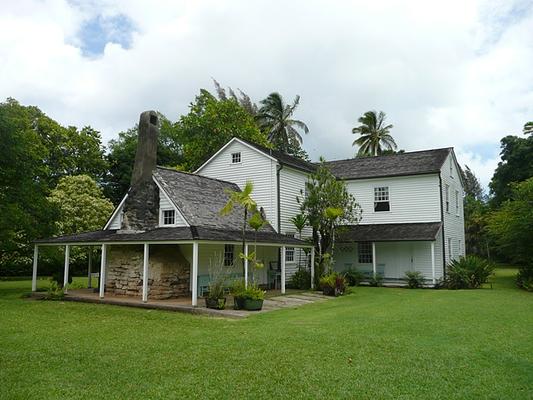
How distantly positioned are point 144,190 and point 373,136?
3441 centimetres

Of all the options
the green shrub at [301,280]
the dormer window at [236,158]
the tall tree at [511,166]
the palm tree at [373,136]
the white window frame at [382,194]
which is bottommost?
the green shrub at [301,280]

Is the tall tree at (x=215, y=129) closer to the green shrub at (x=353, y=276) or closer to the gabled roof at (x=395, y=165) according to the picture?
the gabled roof at (x=395, y=165)

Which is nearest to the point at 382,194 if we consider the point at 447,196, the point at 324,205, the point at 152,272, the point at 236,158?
the point at 447,196

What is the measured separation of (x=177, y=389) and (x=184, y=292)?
1176 centimetres

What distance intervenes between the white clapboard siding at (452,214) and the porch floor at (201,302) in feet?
31.4

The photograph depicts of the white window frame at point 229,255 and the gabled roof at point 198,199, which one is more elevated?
the gabled roof at point 198,199

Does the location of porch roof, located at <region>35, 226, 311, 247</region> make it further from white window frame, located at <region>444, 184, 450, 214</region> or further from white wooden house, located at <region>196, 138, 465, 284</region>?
white window frame, located at <region>444, 184, 450, 214</region>

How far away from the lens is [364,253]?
24.9m

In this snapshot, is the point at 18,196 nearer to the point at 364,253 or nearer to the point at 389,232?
the point at 364,253

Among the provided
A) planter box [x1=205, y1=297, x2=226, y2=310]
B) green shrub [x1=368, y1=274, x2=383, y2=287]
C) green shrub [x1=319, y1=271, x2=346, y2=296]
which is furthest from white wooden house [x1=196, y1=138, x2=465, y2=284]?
planter box [x1=205, y1=297, x2=226, y2=310]

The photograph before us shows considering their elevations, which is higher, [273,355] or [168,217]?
[168,217]

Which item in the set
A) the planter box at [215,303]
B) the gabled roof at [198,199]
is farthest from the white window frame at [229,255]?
the planter box at [215,303]

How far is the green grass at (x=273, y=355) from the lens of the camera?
6.03 m

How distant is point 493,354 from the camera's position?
7836mm
